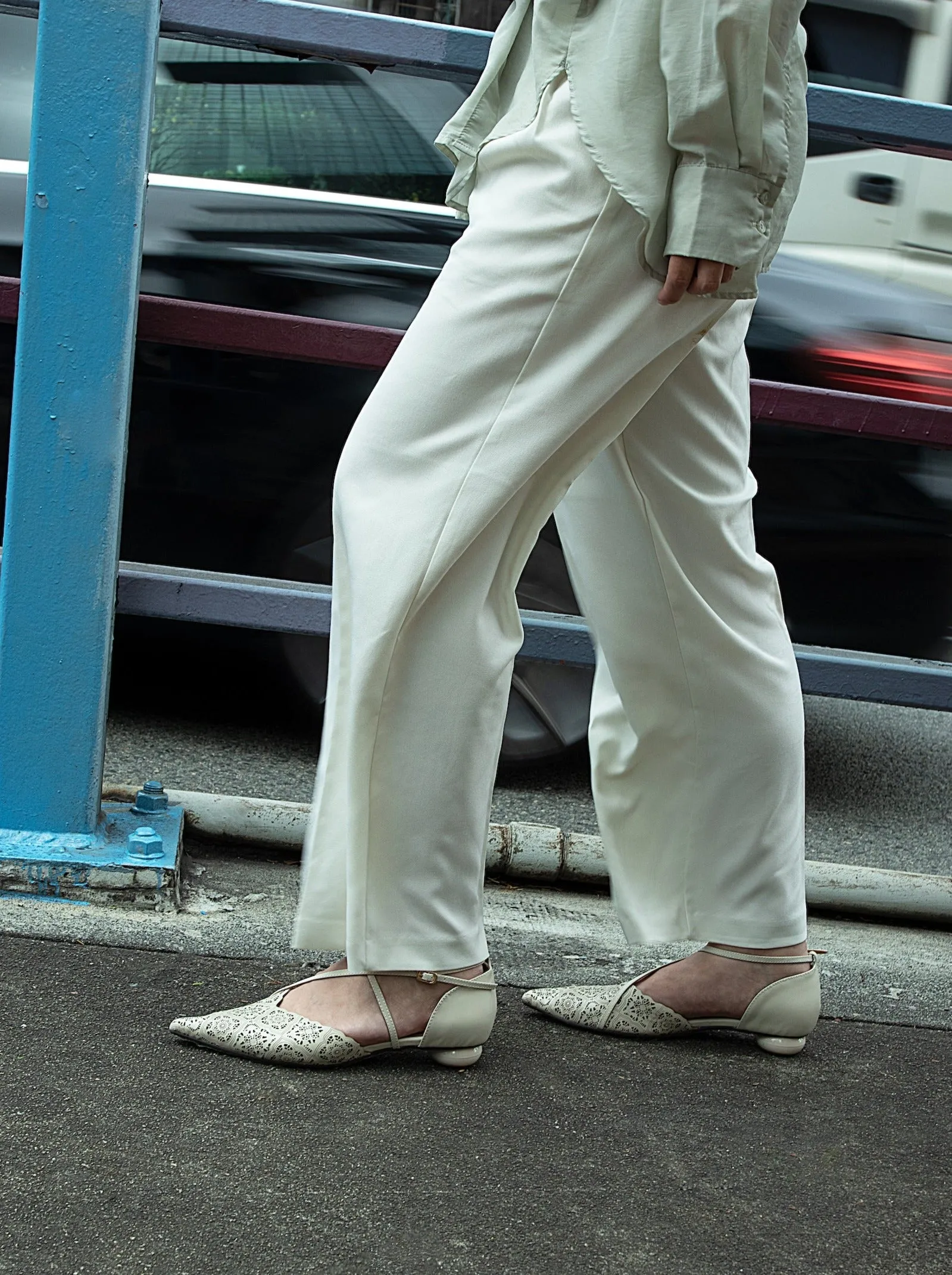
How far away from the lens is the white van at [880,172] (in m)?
3.27

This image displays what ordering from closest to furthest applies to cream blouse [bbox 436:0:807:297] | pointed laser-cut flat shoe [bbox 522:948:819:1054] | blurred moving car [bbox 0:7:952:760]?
cream blouse [bbox 436:0:807:297]
pointed laser-cut flat shoe [bbox 522:948:819:1054]
blurred moving car [bbox 0:7:952:760]

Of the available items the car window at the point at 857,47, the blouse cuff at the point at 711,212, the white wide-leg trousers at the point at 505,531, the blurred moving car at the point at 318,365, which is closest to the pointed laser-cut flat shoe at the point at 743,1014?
the white wide-leg trousers at the point at 505,531

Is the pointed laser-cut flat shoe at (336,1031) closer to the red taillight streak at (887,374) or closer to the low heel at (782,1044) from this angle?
the low heel at (782,1044)

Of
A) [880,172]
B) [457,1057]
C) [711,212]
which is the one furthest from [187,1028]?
[880,172]

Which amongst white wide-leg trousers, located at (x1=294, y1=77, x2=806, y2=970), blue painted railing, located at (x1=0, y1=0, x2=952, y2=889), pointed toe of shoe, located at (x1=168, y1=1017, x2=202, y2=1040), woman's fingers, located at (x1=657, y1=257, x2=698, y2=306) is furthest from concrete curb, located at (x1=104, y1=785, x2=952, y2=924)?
woman's fingers, located at (x1=657, y1=257, x2=698, y2=306)

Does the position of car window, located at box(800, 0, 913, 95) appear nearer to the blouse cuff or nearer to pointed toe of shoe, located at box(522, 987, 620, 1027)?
the blouse cuff

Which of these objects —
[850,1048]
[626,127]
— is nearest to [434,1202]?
[850,1048]

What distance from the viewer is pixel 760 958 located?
1.96 m

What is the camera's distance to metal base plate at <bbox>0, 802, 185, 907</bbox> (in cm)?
216

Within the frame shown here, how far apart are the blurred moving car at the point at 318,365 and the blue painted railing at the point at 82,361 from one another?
0.53 metres

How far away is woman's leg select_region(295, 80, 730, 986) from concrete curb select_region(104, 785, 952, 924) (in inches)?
31.4

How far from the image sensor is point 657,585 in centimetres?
188

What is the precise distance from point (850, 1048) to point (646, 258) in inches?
42.3

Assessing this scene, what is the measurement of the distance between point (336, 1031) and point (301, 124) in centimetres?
181
